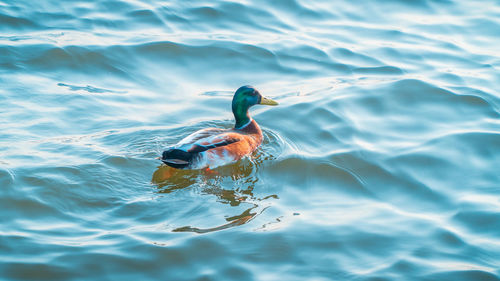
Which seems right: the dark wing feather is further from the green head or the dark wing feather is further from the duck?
the green head

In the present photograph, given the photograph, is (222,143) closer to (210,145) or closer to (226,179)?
(210,145)

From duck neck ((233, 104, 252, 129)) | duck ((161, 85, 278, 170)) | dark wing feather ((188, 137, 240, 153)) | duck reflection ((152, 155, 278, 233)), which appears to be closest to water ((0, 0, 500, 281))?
duck reflection ((152, 155, 278, 233))

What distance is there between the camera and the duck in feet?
25.9

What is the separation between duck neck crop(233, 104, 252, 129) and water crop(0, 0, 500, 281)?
0.44 m

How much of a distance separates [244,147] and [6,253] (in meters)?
3.74

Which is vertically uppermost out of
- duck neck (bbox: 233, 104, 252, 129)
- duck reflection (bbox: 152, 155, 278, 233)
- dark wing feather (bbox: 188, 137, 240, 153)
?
duck neck (bbox: 233, 104, 252, 129)

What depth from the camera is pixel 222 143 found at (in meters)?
8.45

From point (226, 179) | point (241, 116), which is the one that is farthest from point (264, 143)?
point (226, 179)

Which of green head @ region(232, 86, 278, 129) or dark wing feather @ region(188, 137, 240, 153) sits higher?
green head @ region(232, 86, 278, 129)

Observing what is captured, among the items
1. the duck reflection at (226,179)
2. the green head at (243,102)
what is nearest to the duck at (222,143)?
the green head at (243,102)

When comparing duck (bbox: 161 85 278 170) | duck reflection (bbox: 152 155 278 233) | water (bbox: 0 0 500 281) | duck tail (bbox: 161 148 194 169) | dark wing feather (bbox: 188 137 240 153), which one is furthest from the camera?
dark wing feather (bbox: 188 137 240 153)

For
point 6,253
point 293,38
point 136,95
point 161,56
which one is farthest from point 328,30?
point 6,253

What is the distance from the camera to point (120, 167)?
7.73 meters

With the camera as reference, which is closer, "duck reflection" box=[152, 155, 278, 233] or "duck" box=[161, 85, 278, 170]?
"duck reflection" box=[152, 155, 278, 233]
